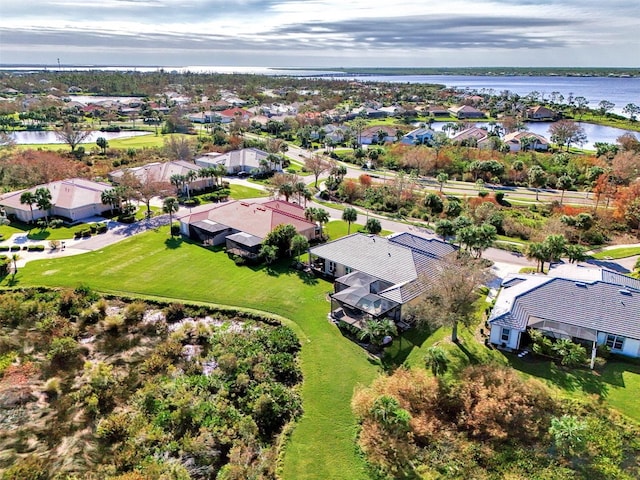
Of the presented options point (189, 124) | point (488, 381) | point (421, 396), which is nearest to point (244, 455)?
point (421, 396)

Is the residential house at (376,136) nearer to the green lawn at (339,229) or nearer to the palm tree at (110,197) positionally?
the green lawn at (339,229)

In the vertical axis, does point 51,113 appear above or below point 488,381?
above

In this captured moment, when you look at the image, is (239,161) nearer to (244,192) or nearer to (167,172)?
(244,192)

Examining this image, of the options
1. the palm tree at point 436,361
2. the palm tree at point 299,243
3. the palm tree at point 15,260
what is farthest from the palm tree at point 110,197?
the palm tree at point 436,361

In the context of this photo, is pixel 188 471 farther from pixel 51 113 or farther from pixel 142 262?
pixel 51 113

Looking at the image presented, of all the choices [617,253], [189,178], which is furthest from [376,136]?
[617,253]

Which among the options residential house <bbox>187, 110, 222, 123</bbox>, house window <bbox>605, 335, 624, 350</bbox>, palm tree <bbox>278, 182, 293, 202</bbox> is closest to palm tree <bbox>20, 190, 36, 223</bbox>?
palm tree <bbox>278, 182, 293, 202</bbox>
